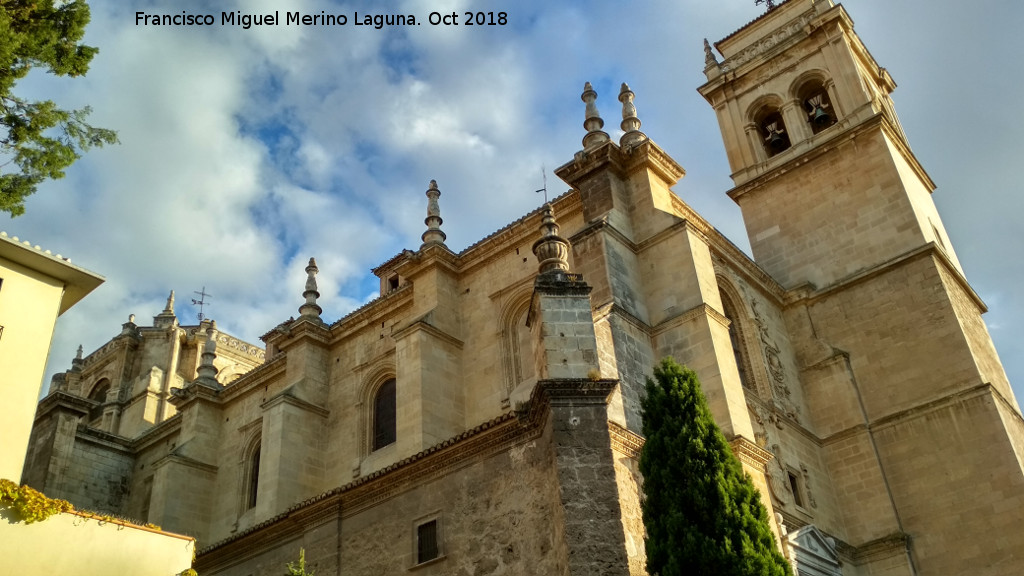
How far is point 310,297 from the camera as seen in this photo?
22109 millimetres

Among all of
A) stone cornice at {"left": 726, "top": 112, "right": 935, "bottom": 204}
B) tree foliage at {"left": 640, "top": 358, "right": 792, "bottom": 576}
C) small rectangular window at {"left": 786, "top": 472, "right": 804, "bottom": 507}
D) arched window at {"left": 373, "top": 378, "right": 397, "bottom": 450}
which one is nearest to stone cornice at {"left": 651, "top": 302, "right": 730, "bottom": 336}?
small rectangular window at {"left": 786, "top": 472, "right": 804, "bottom": 507}

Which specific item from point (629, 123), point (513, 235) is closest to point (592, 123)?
point (629, 123)

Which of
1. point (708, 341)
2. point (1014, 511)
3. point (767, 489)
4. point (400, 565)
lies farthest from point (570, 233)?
point (1014, 511)

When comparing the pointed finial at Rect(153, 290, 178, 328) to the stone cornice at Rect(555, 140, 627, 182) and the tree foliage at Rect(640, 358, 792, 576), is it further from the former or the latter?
the tree foliage at Rect(640, 358, 792, 576)

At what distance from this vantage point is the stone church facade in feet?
40.9

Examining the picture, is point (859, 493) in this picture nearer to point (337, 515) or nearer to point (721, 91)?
point (337, 515)

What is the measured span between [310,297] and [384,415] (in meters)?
4.10

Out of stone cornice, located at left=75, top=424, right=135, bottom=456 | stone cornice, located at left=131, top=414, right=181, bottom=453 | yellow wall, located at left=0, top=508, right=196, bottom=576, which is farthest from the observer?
stone cornice, located at left=131, top=414, right=181, bottom=453

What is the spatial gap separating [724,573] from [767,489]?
4.59m

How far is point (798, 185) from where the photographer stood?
72.8 ft

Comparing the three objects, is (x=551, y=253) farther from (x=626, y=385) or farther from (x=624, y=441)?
(x=624, y=441)

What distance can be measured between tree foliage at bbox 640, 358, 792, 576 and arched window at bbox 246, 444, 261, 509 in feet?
43.8

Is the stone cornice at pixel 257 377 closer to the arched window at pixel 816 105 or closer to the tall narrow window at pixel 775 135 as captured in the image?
the tall narrow window at pixel 775 135

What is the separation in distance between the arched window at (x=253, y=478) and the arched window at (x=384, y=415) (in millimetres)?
3842
